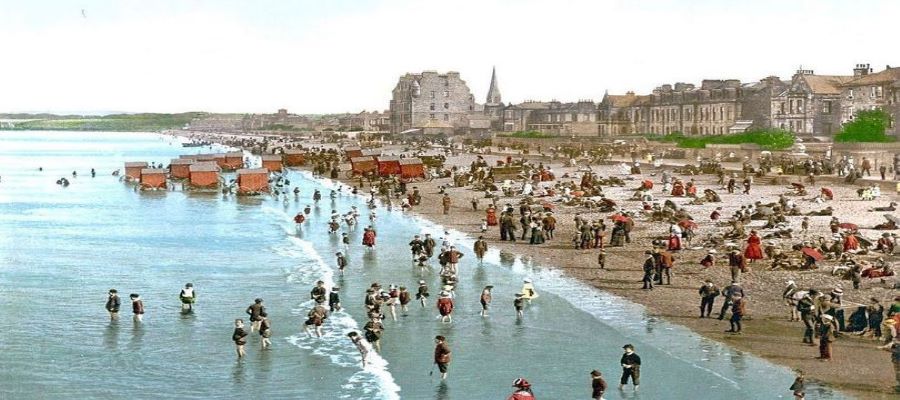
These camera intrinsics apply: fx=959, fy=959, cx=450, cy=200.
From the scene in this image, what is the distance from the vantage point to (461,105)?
16838cm

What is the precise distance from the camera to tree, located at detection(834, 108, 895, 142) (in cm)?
7612

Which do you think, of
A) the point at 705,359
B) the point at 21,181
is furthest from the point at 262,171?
the point at 705,359

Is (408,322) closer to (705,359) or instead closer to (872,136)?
(705,359)

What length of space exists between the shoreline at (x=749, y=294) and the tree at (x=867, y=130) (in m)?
27.1

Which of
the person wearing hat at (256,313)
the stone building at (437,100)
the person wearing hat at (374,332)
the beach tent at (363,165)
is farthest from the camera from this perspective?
the stone building at (437,100)

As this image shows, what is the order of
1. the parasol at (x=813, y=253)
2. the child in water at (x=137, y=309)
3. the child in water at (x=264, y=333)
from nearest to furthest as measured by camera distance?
the child in water at (x=264, y=333) < the child in water at (x=137, y=309) < the parasol at (x=813, y=253)

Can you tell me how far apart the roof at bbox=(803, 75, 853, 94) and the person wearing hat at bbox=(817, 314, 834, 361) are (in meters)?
82.1

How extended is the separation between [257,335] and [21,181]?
90.5 metres

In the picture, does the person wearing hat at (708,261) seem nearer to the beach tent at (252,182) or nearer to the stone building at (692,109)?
the beach tent at (252,182)

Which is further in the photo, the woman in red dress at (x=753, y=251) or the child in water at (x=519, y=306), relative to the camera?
the woman in red dress at (x=753, y=251)

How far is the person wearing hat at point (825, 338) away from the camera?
21344 mm

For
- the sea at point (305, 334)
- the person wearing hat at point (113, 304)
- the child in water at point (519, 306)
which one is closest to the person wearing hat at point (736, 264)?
the sea at point (305, 334)

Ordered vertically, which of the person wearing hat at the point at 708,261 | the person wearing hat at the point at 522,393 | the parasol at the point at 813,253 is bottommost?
the person wearing hat at the point at 708,261

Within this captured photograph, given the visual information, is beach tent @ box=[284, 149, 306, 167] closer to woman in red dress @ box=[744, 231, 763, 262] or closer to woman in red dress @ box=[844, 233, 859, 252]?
woman in red dress @ box=[744, 231, 763, 262]
